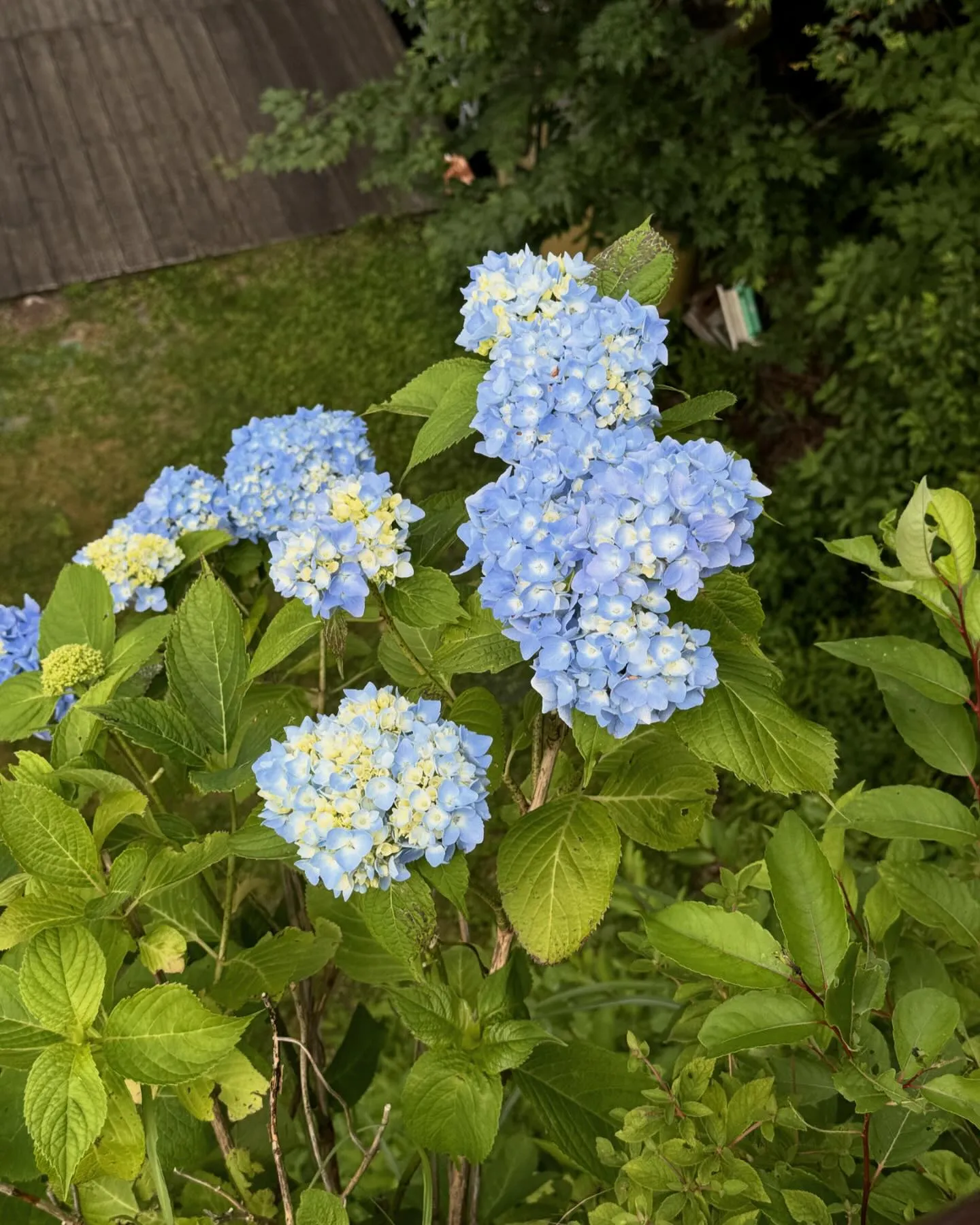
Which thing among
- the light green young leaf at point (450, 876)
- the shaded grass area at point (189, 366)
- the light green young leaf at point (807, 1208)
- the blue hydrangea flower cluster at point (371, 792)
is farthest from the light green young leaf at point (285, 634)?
the shaded grass area at point (189, 366)

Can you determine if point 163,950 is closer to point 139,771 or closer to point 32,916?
point 32,916

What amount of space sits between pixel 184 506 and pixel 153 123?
14.4ft

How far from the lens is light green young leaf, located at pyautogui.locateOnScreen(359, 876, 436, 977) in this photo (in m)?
0.72

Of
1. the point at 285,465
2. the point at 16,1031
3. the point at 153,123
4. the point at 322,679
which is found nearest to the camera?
the point at 16,1031

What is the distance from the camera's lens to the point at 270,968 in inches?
32.7

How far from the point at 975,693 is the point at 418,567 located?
460mm

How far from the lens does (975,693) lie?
2.64 feet

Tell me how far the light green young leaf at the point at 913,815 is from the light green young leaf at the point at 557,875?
20 cm

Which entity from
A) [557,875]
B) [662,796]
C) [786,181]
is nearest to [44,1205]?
[557,875]

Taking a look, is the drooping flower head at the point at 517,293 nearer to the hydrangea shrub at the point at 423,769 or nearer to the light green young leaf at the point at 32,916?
the hydrangea shrub at the point at 423,769

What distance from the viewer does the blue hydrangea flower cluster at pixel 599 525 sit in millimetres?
644

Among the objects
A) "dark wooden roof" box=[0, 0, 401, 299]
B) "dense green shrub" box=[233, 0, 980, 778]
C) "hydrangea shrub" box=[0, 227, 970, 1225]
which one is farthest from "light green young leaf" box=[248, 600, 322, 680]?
"dark wooden roof" box=[0, 0, 401, 299]

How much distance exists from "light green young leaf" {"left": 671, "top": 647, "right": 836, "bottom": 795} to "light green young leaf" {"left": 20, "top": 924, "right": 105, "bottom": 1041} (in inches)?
17.2

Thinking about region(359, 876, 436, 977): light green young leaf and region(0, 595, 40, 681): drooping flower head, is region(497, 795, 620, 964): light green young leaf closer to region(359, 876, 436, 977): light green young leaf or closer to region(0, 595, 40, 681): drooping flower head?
region(359, 876, 436, 977): light green young leaf
